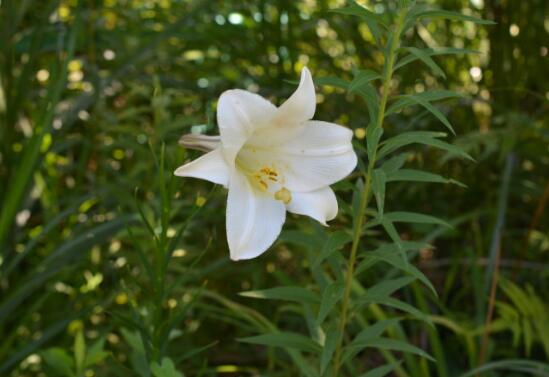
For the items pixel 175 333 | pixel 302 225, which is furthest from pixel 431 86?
pixel 175 333

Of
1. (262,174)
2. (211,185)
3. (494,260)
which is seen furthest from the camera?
(211,185)

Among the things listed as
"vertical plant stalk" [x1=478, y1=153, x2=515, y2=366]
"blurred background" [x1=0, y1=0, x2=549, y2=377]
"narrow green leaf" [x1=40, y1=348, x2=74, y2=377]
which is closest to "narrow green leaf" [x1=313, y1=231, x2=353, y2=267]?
"narrow green leaf" [x1=40, y1=348, x2=74, y2=377]

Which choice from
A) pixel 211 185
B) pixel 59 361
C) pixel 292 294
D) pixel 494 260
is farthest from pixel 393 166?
pixel 211 185

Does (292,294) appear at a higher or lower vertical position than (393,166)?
lower

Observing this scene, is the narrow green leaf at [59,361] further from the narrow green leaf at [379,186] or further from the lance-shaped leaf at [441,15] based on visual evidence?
the lance-shaped leaf at [441,15]

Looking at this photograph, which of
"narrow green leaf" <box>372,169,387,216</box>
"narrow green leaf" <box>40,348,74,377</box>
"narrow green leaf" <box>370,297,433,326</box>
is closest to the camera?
"narrow green leaf" <box>372,169,387,216</box>

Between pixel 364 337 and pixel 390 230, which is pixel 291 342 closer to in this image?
pixel 364 337

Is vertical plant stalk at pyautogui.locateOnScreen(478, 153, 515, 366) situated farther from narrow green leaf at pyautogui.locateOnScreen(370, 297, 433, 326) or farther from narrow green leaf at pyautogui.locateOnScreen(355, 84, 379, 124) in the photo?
narrow green leaf at pyautogui.locateOnScreen(355, 84, 379, 124)

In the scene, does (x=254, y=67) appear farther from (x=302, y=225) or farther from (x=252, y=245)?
(x=252, y=245)
